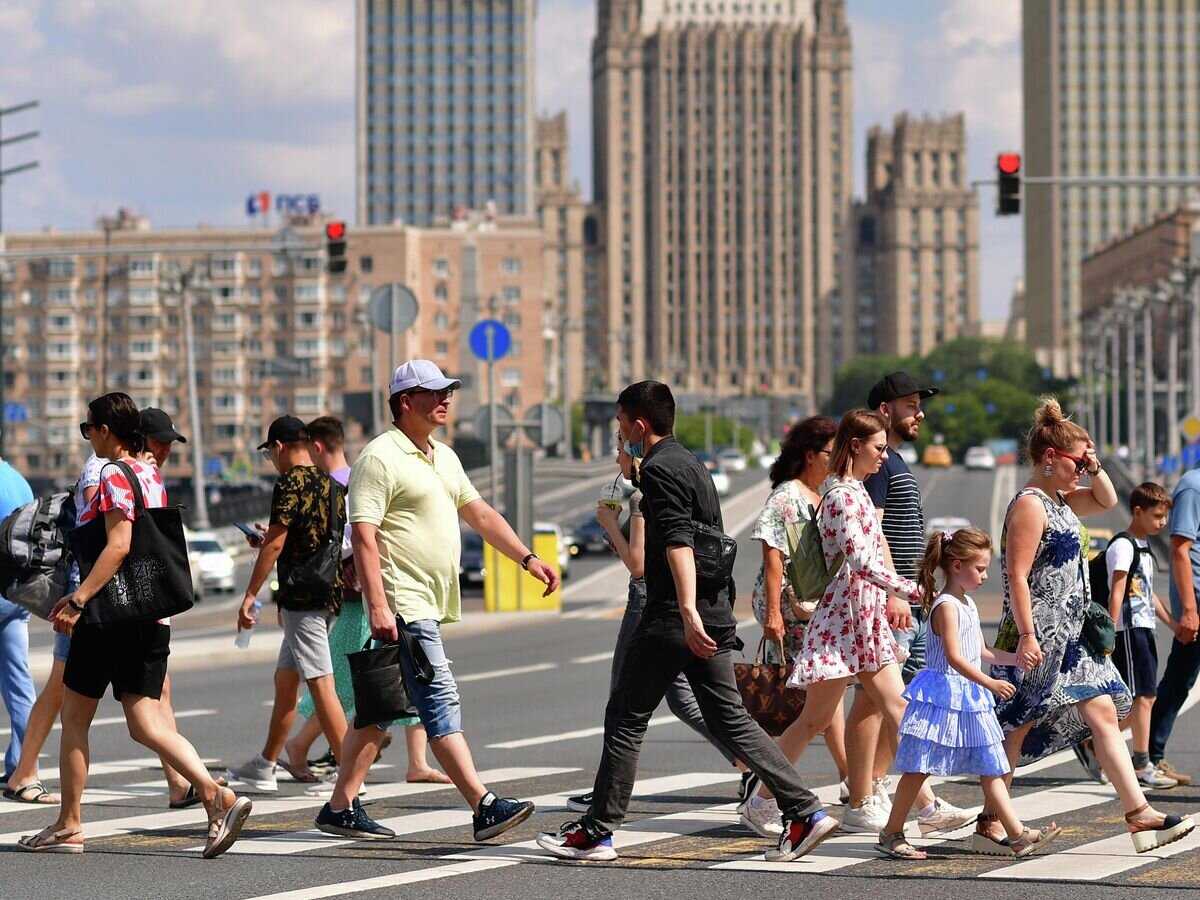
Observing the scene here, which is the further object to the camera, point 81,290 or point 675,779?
point 81,290

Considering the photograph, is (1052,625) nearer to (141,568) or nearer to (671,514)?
(671,514)

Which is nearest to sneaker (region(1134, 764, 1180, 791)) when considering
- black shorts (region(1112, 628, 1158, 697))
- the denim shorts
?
black shorts (region(1112, 628, 1158, 697))

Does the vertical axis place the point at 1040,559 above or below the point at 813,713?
above

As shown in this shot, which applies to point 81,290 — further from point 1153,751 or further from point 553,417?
point 1153,751

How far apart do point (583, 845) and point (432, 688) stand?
869 millimetres

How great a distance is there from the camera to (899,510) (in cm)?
934

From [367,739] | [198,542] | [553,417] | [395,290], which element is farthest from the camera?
[198,542]

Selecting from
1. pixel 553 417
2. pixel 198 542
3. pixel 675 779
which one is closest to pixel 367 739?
pixel 675 779

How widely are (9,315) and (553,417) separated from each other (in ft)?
450

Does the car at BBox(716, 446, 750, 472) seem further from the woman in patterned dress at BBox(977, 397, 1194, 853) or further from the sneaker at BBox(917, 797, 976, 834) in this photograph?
the woman in patterned dress at BBox(977, 397, 1194, 853)

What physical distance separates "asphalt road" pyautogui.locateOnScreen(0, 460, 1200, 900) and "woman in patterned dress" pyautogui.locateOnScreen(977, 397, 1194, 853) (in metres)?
0.47

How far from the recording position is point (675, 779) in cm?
1072

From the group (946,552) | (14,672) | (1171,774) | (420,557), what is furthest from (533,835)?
(1171,774)

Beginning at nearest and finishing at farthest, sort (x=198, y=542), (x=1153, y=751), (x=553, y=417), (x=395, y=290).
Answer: (x=1153, y=751) < (x=395, y=290) < (x=553, y=417) < (x=198, y=542)
